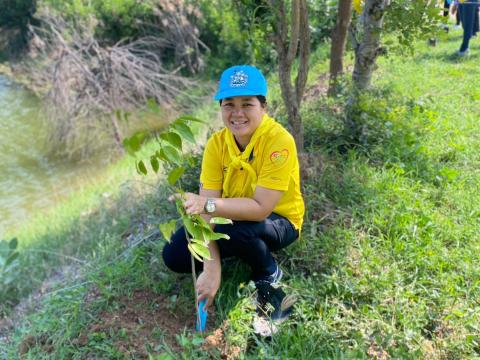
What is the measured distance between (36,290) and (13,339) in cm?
93

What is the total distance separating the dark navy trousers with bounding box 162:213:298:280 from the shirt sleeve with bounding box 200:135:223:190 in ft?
0.78

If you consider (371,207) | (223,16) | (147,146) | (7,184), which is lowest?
(7,184)

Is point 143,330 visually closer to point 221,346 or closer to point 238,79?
point 221,346

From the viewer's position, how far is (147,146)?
657cm

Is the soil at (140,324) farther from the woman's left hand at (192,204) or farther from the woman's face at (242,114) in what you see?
the woman's face at (242,114)

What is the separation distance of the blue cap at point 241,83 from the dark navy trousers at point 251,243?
630 mm

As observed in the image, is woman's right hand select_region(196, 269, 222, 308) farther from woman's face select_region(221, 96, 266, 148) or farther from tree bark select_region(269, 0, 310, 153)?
tree bark select_region(269, 0, 310, 153)

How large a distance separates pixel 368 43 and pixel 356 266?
2.10 meters

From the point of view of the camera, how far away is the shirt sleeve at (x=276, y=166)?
6.93ft

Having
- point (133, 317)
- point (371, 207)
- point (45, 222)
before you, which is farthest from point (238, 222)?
point (45, 222)

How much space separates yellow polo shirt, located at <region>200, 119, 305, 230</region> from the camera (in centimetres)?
212

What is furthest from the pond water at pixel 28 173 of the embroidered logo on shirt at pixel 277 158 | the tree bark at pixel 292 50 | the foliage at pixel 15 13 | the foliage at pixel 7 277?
the foliage at pixel 15 13

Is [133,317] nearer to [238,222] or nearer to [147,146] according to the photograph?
[238,222]

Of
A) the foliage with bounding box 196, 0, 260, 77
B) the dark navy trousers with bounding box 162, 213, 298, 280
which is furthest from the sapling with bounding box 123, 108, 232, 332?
the foliage with bounding box 196, 0, 260, 77
